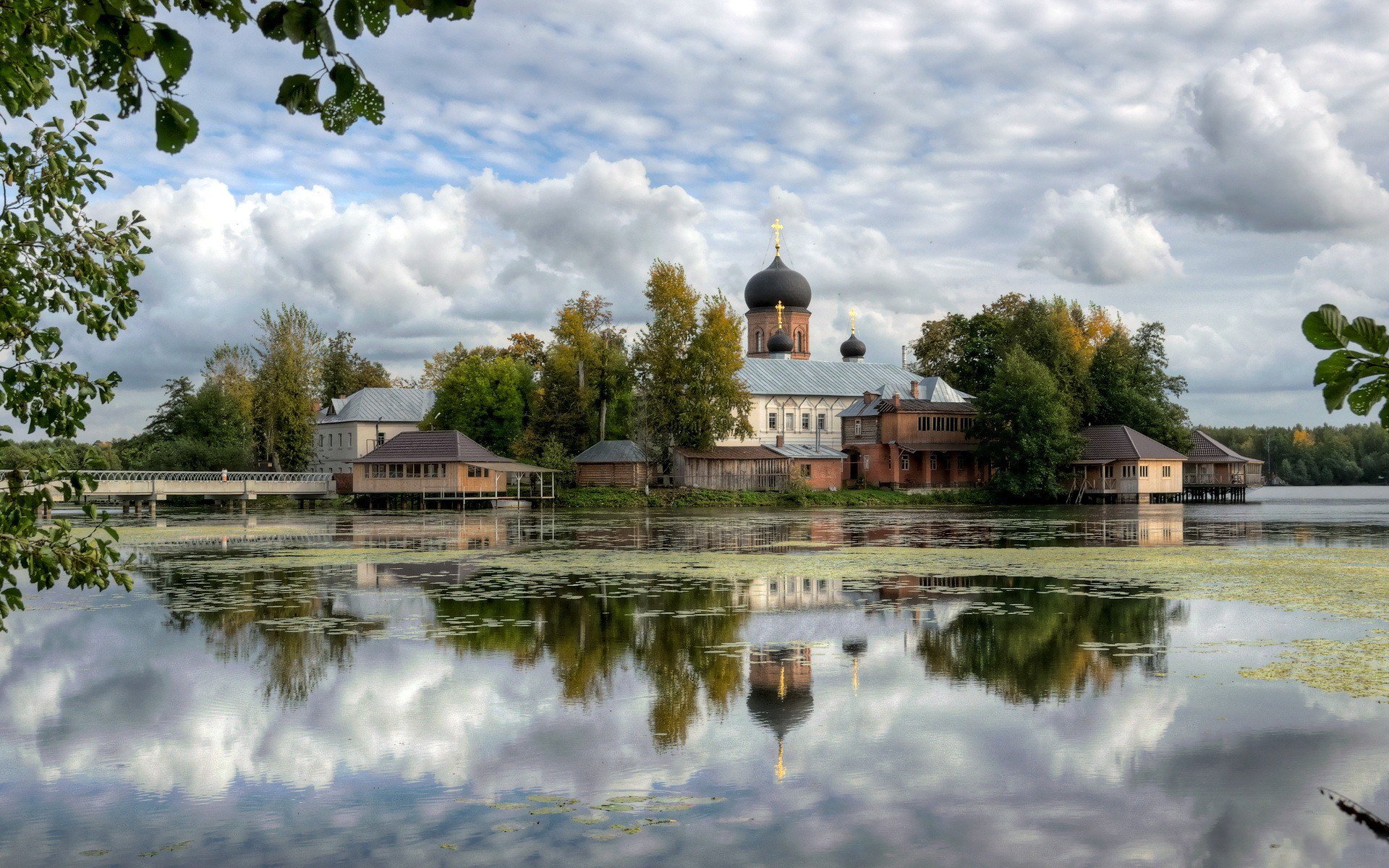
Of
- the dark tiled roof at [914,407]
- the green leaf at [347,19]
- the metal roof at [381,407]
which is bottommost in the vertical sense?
the green leaf at [347,19]

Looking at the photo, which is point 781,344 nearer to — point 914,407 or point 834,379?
point 834,379

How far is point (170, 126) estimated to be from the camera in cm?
306

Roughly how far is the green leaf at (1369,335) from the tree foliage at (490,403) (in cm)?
6649

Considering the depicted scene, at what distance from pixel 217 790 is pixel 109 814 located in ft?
2.16

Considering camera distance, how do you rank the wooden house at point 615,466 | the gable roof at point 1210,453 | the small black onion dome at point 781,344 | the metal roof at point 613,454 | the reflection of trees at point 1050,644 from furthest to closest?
the small black onion dome at point 781,344 → the gable roof at point 1210,453 → the metal roof at point 613,454 → the wooden house at point 615,466 → the reflection of trees at point 1050,644

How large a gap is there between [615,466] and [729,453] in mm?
6494

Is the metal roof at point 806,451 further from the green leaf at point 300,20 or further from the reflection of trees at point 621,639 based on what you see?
the green leaf at point 300,20

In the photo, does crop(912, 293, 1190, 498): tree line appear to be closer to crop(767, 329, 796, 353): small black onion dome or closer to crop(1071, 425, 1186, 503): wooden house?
crop(1071, 425, 1186, 503): wooden house

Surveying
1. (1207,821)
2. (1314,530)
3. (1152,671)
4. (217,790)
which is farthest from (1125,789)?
(1314,530)

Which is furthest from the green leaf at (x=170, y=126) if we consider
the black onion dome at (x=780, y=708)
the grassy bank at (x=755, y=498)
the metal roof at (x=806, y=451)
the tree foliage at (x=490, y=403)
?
the tree foliage at (x=490, y=403)

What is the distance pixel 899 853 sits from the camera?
20.3ft

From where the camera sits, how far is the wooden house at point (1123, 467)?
219 feet

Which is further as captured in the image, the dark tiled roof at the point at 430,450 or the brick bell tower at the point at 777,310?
the brick bell tower at the point at 777,310

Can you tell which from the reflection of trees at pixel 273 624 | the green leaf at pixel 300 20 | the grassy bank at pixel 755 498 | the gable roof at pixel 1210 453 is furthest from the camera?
the gable roof at pixel 1210 453
